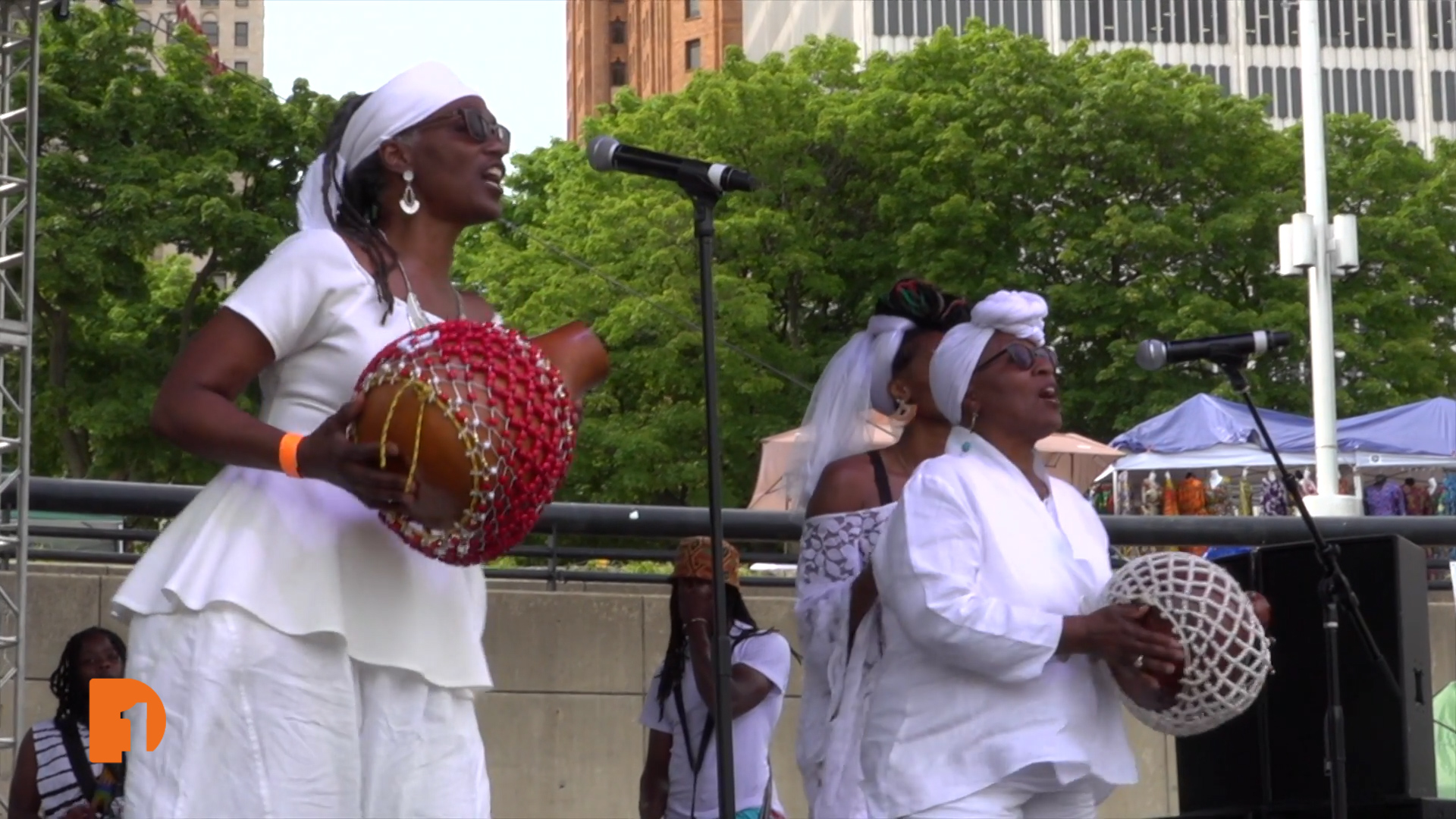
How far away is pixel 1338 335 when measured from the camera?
33906 mm

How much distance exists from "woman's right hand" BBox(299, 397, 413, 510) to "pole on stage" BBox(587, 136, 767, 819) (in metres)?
1.52

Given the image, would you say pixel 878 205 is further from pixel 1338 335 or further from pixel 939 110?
pixel 1338 335

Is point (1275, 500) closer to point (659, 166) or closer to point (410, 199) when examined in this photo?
point (659, 166)

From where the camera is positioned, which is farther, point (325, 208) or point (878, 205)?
point (878, 205)

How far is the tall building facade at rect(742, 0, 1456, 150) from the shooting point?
63.4m

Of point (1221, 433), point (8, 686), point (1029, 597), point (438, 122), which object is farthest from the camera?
point (1221, 433)

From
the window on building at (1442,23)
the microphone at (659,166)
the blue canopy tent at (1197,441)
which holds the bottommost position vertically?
the microphone at (659,166)

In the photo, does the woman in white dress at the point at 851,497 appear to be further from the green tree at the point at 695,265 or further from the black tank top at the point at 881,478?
the green tree at the point at 695,265

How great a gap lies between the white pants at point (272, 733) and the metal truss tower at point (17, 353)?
3.65m

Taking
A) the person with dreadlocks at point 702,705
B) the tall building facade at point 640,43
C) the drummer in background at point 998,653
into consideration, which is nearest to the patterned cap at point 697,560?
the person with dreadlocks at point 702,705

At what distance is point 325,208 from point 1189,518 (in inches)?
189

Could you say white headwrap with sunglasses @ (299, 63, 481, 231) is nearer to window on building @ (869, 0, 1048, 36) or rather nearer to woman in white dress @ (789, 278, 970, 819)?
woman in white dress @ (789, 278, 970, 819)

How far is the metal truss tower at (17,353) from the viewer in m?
6.55

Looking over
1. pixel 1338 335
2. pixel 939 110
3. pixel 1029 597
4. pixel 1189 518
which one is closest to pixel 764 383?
pixel 939 110
